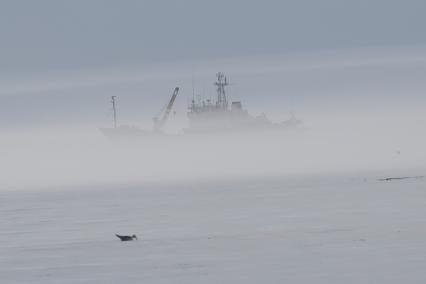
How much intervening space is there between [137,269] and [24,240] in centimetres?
1388

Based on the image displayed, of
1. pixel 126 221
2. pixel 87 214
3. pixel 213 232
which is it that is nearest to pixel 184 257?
pixel 213 232

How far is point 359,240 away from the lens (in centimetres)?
4184

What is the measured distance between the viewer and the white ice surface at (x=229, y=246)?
34188mm

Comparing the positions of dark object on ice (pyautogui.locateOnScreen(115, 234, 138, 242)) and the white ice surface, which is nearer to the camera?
the white ice surface

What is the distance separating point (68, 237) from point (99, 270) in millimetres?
13499

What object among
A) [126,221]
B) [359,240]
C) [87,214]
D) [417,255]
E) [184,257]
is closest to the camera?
[417,255]

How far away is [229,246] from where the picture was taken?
42375mm

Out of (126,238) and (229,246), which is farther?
(126,238)

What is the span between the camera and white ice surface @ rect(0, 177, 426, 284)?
112ft

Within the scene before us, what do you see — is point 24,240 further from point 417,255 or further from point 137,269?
point 417,255

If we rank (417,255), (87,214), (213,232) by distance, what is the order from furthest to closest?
(87,214)
(213,232)
(417,255)

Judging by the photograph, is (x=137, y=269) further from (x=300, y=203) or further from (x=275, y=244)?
(x=300, y=203)

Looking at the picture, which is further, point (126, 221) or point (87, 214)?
point (87, 214)

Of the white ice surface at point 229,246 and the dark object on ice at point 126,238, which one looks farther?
the dark object on ice at point 126,238
